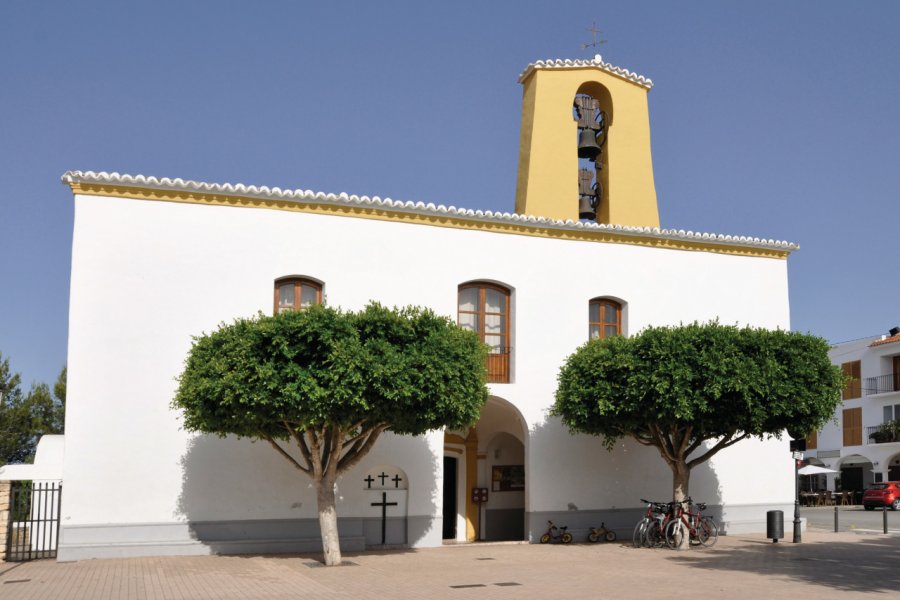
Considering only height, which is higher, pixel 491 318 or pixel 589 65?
pixel 589 65

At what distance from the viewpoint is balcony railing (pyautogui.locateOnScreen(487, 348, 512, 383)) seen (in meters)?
20.8

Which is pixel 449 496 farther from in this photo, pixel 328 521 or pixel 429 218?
pixel 429 218

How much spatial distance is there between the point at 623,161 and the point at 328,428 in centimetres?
1173

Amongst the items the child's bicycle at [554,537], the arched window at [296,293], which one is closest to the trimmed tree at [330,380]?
the arched window at [296,293]

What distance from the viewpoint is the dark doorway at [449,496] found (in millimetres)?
22609

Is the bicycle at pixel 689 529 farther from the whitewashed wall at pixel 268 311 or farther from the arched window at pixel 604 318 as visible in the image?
the arched window at pixel 604 318

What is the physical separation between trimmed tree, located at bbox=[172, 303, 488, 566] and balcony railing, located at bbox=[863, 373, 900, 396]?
37.2m

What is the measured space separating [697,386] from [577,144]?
8.30 metres

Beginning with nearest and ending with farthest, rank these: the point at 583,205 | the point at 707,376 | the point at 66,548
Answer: the point at 66,548, the point at 707,376, the point at 583,205

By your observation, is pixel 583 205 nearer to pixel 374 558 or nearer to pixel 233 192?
pixel 233 192

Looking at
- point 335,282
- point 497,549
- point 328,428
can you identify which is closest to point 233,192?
point 335,282

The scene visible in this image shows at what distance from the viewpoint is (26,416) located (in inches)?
1809

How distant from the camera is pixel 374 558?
17500mm

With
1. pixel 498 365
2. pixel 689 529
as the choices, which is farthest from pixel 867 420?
pixel 498 365
